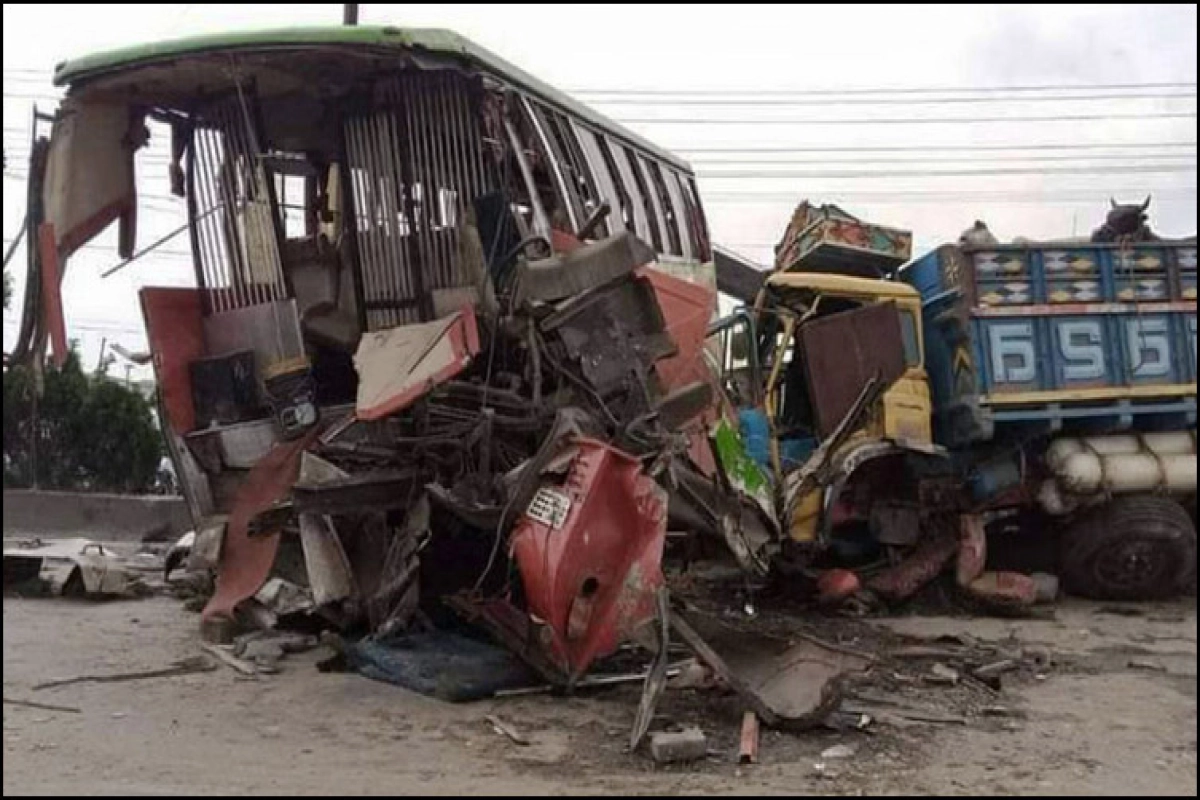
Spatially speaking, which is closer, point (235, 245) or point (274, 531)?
point (274, 531)

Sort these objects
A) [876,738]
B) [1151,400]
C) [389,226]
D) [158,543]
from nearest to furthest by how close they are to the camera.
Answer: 1. [876,738]
2. [389,226]
3. [1151,400]
4. [158,543]

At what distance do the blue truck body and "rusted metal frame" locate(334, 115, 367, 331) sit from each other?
477 centimetres

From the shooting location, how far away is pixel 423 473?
6.28m

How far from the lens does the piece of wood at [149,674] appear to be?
18.9 ft

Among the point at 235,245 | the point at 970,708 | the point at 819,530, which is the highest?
the point at 235,245

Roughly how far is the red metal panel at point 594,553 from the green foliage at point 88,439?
11167 millimetres

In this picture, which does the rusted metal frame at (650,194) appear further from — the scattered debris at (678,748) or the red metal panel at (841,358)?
the scattered debris at (678,748)

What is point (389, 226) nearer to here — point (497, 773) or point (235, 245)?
point (235, 245)

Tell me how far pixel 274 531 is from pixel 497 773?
99.5 inches

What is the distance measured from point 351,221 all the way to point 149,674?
2909mm

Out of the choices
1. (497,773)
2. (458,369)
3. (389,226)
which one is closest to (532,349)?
(458,369)

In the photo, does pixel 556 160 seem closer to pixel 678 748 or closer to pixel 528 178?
pixel 528 178

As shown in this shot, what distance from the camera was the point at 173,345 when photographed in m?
7.36

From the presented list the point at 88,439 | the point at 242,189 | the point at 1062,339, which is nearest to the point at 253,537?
the point at 242,189
